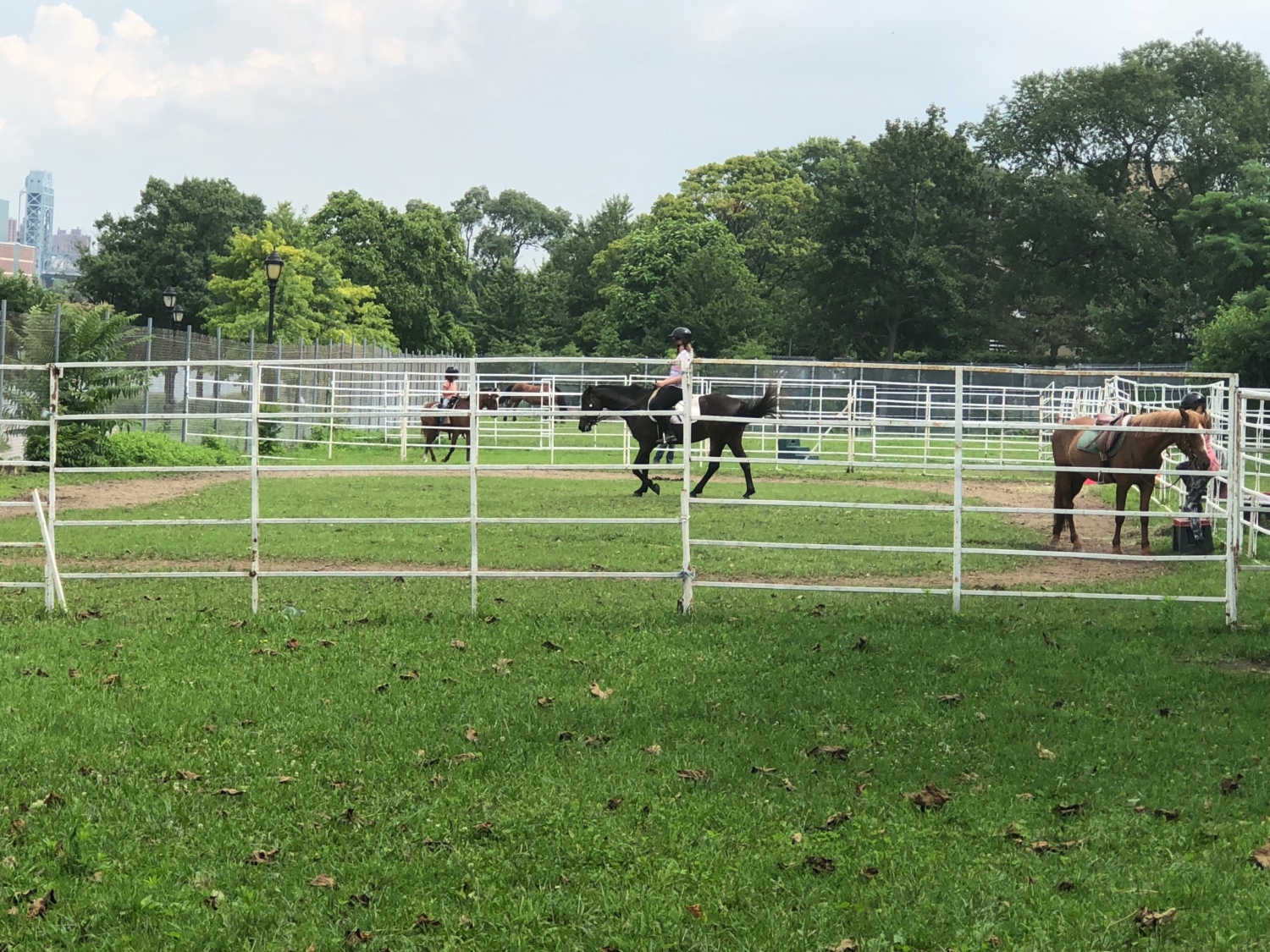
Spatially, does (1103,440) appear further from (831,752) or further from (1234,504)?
(831,752)

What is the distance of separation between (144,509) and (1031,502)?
11450 mm

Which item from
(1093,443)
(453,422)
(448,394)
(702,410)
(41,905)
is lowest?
(41,905)

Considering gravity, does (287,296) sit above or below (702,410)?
above

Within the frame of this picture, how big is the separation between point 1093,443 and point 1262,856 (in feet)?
26.0

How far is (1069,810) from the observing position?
4.91 meters

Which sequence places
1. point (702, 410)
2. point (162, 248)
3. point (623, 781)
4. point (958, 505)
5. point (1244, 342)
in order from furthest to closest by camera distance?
point (162, 248) → point (1244, 342) → point (702, 410) → point (958, 505) → point (623, 781)

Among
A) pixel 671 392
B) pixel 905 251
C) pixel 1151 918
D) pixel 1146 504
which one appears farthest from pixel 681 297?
pixel 1151 918

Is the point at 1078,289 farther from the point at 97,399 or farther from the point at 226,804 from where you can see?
the point at 226,804

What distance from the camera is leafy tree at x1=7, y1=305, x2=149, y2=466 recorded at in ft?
59.0

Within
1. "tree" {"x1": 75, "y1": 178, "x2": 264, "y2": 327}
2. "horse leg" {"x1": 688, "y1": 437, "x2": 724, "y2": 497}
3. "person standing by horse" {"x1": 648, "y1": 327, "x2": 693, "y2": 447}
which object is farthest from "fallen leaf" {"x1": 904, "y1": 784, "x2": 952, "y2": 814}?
"tree" {"x1": 75, "y1": 178, "x2": 264, "y2": 327}

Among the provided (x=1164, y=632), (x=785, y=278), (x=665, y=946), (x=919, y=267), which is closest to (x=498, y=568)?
(x=1164, y=632)

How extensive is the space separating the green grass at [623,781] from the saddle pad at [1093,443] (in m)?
3.60

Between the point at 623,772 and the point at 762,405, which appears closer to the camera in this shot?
the point at 623,772

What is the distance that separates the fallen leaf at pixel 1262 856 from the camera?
4.39 m
